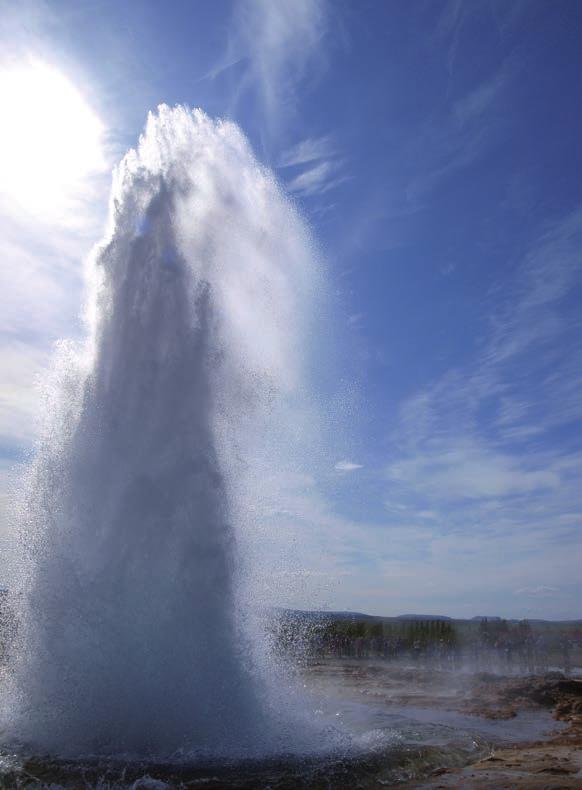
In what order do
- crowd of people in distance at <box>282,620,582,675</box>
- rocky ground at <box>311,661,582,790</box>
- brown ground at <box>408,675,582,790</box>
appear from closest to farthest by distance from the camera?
1. brown ground at <box>408,675,582,790</box>
2. rocky ground at <box>311,661,582,790</box>
3. crowd of people in distance at <box>282,620,582,675</box>

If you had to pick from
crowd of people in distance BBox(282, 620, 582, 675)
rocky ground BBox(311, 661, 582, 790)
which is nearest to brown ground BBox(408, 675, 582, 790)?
rocky ground BBox(311, 661, 582, 790)

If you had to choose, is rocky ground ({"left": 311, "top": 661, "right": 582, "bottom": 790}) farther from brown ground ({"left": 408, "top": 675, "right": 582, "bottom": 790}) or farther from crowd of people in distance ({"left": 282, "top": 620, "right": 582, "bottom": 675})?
crowd of people in distance ({"left": 282, "top": 620, "right": 582, "bottom": 675})

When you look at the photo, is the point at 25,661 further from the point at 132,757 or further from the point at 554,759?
the point at 554,759

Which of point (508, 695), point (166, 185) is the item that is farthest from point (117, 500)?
point (508, 695)

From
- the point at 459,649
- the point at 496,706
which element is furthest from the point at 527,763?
the point at 459,649

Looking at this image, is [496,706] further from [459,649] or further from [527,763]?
[459,649]

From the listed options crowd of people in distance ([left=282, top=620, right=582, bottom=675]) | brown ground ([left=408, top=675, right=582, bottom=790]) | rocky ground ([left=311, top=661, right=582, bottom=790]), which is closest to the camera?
brown ground ([left=408, top=675, right=582, bottom=790])

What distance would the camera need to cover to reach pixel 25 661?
10781mm

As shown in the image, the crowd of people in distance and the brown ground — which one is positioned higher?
the crowd of people in distance

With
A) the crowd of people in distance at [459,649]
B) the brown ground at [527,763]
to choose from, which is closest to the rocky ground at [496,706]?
the brown ground at [527,763]

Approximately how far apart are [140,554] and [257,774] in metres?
4.26

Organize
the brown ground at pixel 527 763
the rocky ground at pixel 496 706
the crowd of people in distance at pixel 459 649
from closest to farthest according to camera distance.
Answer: the brown ground at pixel 527 763, the rocky ground at pixel 496 706, the crowd of people in distance at pixel 459 649

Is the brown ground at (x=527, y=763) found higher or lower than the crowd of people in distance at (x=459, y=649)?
lower

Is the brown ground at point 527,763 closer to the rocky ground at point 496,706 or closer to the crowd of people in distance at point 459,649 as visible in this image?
the rocky ground at point 496,706
